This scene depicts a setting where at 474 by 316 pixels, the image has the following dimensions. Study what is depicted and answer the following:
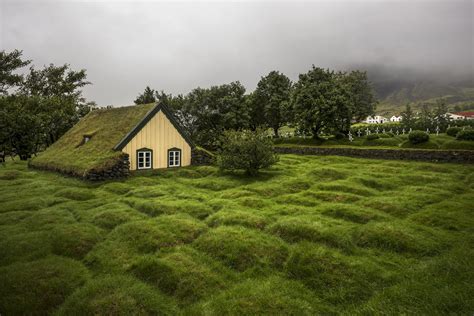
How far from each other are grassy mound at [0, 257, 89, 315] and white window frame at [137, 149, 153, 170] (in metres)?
18.8

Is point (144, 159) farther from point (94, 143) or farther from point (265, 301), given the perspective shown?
point (265, 301)

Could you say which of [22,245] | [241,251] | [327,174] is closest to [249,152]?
[327,174]

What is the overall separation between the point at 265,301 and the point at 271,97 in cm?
5376

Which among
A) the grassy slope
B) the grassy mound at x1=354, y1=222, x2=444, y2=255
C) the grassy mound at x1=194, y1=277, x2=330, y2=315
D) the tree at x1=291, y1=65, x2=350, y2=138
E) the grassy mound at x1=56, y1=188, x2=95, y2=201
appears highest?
the tree at x1=291, y1=65, x2=350, y2=138

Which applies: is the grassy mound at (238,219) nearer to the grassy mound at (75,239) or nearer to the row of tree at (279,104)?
the grassy mound at (75,239)

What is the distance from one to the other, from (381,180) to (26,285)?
2254cm

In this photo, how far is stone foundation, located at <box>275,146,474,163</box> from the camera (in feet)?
92.5


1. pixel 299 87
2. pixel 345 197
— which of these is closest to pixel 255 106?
pixel 299 87

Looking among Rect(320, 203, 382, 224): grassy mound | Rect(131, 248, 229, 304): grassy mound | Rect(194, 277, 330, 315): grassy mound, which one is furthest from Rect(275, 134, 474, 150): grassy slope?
Rect(131, 248, 229, 304): grassy mound

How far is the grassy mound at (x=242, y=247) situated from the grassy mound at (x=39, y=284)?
452 centimetres

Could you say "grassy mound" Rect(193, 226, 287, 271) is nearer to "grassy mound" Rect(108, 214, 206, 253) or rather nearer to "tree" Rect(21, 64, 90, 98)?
"grassy mound" Rect(108, 214, 206, 253)

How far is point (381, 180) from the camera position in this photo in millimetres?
22625

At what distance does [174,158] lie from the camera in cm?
3162

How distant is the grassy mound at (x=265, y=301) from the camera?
7.75 meters
